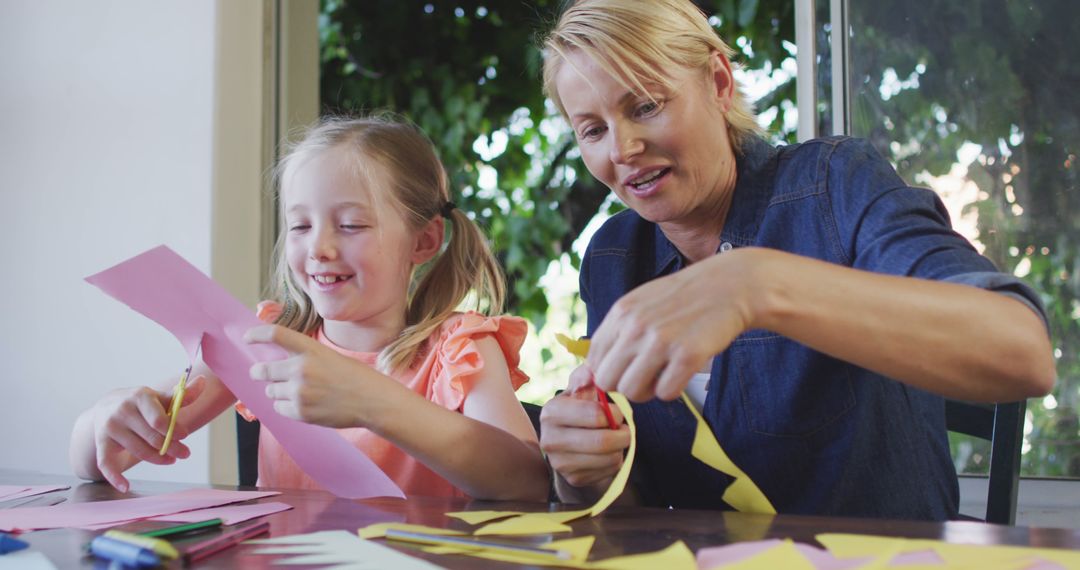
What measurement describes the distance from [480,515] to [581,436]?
0.50 feet

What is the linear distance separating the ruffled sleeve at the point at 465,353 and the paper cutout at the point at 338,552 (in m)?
0.46

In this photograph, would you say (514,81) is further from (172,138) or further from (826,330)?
(826,330)

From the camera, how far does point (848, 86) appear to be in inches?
73.8

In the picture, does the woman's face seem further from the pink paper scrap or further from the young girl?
the pink paper scrap

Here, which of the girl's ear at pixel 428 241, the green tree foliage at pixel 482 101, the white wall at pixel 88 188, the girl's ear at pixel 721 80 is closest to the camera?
the girl's ear at pixel 721 80

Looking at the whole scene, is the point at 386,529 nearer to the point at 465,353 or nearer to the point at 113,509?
the point at 113,509

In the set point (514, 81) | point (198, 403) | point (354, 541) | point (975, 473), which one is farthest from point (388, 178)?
point (514, 81)

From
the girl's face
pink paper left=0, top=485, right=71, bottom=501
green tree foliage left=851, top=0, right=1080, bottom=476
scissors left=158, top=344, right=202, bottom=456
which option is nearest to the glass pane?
green tree foliage left=851, top=0, right=1080, bottom=476

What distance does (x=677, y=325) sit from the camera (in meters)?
0.70

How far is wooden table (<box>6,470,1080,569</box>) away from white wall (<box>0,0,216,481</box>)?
1.27 metres

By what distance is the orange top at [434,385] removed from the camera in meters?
1.24

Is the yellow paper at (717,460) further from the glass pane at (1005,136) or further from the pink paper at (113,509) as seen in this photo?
the glass pane at (1005,136)

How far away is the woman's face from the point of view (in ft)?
3.53

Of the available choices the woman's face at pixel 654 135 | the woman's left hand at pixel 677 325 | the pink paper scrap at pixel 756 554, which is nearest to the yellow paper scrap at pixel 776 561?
the pink paper scrap at pixel 756 554
